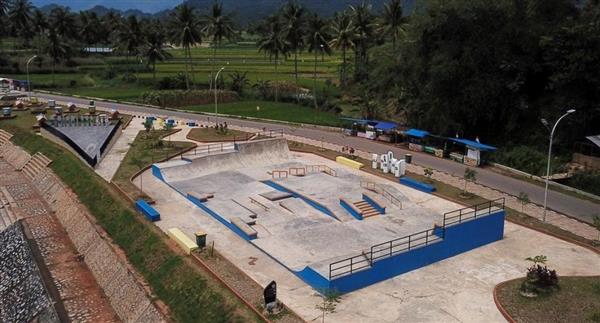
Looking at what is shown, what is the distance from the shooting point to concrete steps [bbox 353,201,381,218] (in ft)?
104

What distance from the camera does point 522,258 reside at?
2673 centimetres

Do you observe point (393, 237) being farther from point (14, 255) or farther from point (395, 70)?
point (395, 70)

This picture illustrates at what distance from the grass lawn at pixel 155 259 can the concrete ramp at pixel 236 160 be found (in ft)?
17.4

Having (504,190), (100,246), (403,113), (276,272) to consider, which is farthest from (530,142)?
(100,246)

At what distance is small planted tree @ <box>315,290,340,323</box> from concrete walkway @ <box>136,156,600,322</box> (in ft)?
0.71

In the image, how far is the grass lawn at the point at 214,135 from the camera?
50.9 metres

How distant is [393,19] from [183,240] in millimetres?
46131

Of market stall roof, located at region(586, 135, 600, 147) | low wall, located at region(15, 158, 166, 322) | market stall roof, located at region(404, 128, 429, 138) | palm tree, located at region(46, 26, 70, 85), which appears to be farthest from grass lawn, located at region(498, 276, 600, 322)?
palm tree, located at region(46, 26, 70, 85)

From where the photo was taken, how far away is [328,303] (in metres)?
21.5

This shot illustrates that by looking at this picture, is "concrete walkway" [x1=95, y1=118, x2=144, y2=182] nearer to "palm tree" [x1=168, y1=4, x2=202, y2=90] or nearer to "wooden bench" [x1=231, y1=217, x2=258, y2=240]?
"wooden bench" [x1=231, y1=217, x2=258, y2=240]

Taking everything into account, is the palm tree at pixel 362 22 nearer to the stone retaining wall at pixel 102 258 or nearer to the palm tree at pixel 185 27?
the palm tree at pixel 185 27

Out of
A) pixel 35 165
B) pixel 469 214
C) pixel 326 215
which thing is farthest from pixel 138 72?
pixel 469 214

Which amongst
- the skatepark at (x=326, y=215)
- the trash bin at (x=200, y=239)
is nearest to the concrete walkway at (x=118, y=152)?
the skatepark at (x=326, y=215)

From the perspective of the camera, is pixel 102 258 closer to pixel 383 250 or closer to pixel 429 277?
pixel 383 250
